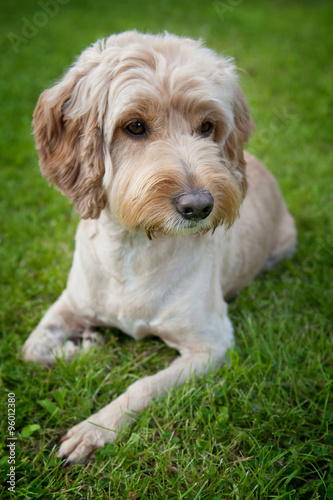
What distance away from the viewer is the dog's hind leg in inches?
121

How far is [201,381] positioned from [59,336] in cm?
104

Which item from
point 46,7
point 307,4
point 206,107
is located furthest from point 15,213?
point 307,4

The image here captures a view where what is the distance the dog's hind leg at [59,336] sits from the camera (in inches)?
121

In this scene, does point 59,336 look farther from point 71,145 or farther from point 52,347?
point 71,145

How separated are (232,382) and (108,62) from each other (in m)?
1.98

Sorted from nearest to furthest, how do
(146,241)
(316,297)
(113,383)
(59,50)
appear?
(146,241), (113,383), (316,297), (59,50)

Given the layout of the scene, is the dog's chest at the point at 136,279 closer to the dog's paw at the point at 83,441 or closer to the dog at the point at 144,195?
the dog at the point at 144,195

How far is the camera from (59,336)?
3.25 metres

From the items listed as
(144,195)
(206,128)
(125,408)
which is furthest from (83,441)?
(206,128)

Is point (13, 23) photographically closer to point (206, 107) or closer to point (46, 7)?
point (46, 7)

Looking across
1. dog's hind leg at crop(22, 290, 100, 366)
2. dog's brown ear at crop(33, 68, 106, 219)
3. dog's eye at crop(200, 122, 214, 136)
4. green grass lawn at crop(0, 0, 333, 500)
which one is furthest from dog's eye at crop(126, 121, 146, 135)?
dog's hind leg at crop(22, 290, 100, 366)

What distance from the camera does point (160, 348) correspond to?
10.9ft

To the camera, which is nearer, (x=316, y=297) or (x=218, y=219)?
(x=218, y=219)

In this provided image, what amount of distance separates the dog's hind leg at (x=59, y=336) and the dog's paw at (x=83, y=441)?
0.60m
